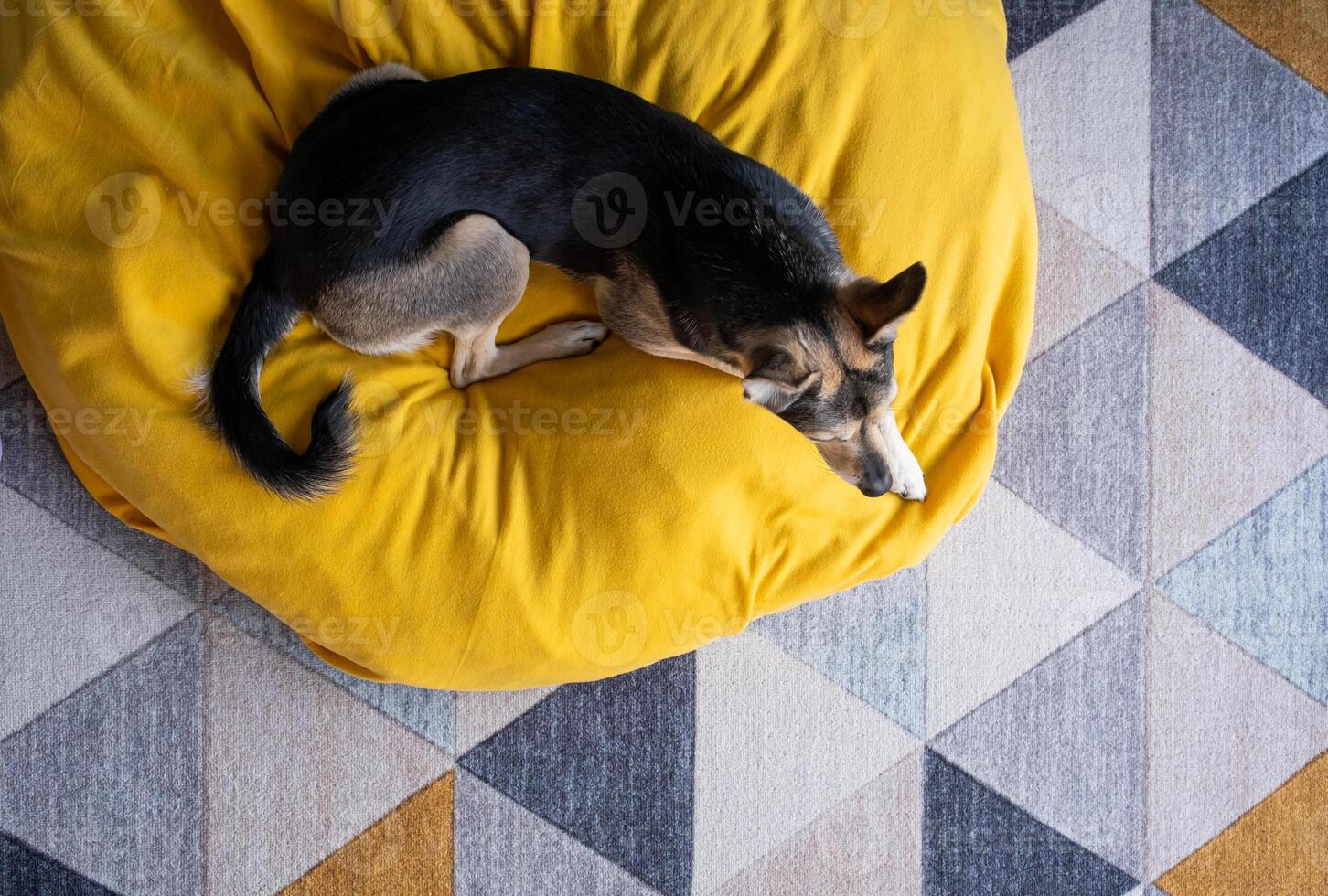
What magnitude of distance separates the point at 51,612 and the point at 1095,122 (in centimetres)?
339

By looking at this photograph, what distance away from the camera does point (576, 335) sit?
257cm

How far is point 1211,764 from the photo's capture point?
305 centimetres

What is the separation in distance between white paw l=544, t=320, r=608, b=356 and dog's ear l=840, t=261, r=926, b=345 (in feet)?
2.35

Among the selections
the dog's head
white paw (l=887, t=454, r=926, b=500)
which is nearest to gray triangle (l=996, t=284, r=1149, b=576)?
white paw (l=887, t=454, r=926, b=500)

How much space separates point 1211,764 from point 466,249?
106 inches

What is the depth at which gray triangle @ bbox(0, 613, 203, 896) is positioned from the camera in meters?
2.78

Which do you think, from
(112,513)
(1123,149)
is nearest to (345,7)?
(112,513)

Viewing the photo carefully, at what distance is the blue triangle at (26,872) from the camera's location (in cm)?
277

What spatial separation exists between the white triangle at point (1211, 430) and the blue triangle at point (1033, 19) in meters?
0.85

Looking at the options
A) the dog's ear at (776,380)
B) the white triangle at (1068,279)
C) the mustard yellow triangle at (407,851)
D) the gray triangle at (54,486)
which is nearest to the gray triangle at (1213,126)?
the white triangle at (1068,279)

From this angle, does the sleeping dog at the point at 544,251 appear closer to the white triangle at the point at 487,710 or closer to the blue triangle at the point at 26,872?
the white triangle at the point at 487,710

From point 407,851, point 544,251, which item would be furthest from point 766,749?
point 544,251

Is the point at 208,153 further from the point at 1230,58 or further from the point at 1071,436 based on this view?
the point at 1230,58

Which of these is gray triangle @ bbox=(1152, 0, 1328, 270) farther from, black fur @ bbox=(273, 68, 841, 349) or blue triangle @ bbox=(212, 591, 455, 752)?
blue triangle @ bbox=(212, 591, 455, 752)
